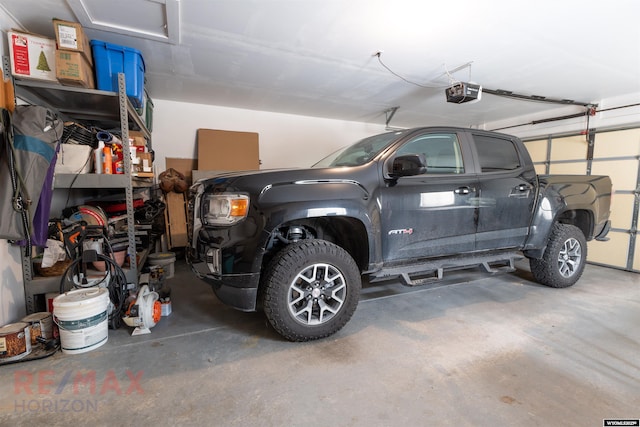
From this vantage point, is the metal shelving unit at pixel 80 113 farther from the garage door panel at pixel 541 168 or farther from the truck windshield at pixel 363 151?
the garage door panel at pixel 541 168

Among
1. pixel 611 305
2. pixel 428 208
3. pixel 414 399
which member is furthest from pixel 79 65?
pixel 611 305

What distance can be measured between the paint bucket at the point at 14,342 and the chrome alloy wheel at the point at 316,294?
1.80 meters

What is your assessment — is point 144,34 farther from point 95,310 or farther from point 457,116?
point 457,116

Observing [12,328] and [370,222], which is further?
[370,222]

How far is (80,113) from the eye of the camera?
3201mm

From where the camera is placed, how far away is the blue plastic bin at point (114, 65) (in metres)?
2.58

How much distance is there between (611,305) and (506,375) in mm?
2125

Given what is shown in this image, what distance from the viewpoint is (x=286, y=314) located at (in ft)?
6.33

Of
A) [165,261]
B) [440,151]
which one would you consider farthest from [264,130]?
[440,151]

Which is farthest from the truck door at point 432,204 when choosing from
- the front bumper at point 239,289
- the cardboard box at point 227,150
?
the cardboard box at point 227,150

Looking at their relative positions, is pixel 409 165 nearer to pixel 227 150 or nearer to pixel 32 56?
pixel 32 56

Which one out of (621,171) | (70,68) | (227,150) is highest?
(70,68)

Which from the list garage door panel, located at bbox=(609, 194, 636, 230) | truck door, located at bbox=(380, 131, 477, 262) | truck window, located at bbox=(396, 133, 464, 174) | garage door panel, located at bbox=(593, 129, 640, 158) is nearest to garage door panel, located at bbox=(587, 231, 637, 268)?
garage door panel, located at bbox=(609, 194, 636, 230)

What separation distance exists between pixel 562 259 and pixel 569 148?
10.7ft
